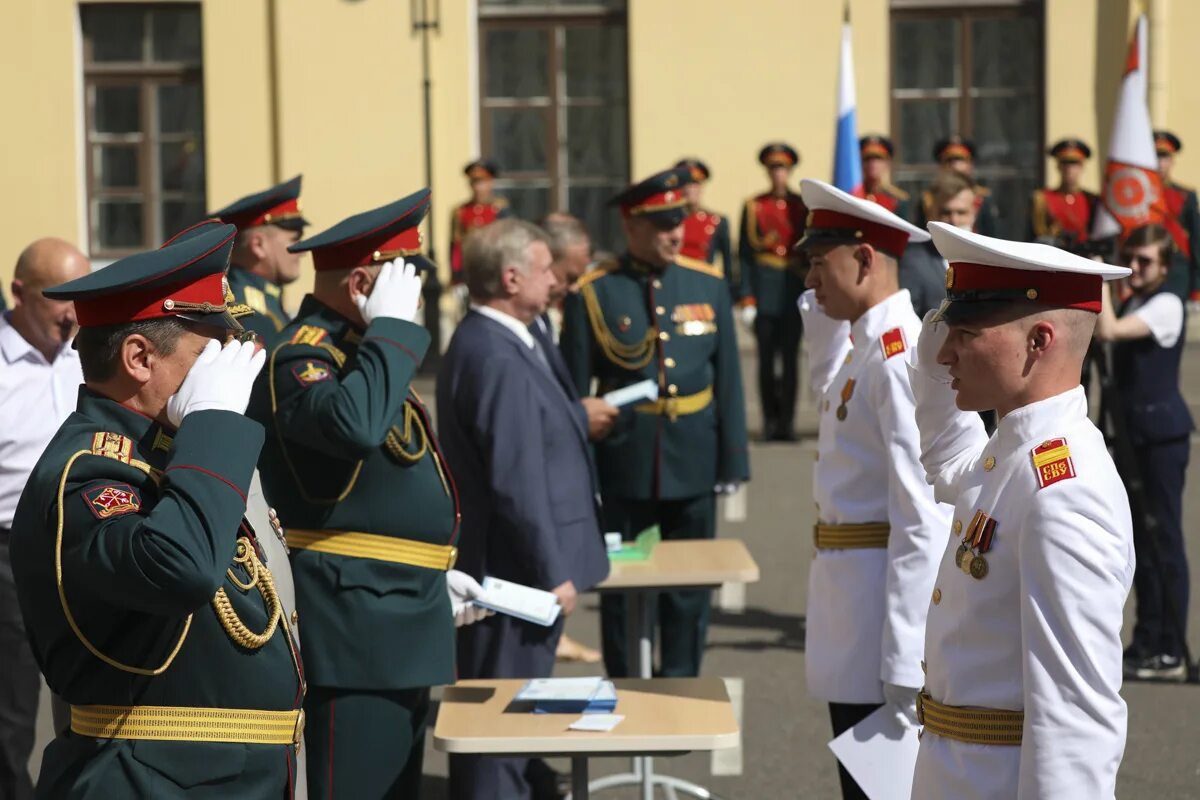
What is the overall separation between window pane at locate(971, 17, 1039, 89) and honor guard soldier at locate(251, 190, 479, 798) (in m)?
13.0

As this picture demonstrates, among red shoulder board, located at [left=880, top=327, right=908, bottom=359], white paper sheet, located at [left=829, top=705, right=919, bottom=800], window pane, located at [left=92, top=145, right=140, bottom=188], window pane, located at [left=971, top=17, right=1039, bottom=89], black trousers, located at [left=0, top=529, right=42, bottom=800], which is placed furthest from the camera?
window pane, located at [left=92, top=145, right=140, bottom=188]

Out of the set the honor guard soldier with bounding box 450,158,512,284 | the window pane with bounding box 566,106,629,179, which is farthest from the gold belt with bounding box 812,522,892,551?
the window pane with bounding box 566,106,629,179

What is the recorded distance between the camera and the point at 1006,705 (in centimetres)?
279

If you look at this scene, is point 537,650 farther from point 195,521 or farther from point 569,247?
point 569,247

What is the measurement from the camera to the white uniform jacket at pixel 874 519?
3.89 m

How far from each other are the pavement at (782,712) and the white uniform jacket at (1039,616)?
105 inches

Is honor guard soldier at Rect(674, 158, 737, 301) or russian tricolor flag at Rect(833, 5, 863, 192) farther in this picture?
honor guard soldier at Rect(674, 158, 737, 301)

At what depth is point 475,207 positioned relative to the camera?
1518 cm

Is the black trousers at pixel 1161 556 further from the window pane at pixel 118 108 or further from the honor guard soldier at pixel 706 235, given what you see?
the window pane at pixel 118 108

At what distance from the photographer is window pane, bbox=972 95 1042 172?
1605 cm

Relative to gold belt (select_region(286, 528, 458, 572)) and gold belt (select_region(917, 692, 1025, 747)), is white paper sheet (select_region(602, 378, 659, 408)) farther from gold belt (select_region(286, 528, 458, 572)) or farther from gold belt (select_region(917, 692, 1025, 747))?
gold belt (select_region(917, 692, 1025, 747))

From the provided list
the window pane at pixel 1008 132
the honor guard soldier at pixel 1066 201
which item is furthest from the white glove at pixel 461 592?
the window pane at pixel 1008 132

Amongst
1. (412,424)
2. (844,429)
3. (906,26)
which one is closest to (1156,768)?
(844,429)

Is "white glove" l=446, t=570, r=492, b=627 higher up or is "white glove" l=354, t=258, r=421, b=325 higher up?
"white glove" l=354, t=258, r=421, b=325
